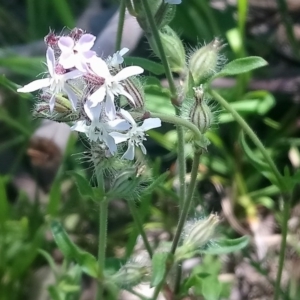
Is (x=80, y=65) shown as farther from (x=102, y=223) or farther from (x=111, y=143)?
(x=102, y=223)

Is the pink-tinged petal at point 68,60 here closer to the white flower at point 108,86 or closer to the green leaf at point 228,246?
the white flower at point 108,86

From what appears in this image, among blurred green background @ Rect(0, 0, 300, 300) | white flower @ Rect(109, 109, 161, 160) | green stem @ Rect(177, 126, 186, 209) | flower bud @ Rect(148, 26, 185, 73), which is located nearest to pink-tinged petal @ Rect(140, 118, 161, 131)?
white flower @ Rect(109, 109, 161, 160)

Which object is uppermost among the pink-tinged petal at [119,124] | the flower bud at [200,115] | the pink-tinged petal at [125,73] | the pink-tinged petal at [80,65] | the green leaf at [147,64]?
the pink-tinged petal at [80,65]

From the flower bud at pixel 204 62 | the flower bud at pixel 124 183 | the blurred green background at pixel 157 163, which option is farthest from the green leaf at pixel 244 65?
the blurred green background at pixel 157 163

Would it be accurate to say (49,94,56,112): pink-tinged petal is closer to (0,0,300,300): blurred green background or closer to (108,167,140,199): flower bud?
(108,167,140,199): flower bud

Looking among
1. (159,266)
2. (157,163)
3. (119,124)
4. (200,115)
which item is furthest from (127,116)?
(157,163)

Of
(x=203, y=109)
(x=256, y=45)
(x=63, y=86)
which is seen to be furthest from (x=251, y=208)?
(x=63, y=86)
